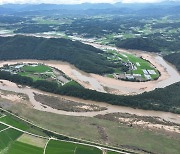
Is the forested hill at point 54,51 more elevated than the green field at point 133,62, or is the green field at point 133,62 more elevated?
the forested hill at point 54,51

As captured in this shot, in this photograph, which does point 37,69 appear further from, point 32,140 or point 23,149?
point 23,149

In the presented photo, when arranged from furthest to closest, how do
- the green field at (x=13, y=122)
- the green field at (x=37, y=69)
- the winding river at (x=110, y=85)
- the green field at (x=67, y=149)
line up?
the green field at (x=37, y=69)
the winding river at (x=110, y=85)
the green field at (x=13, y=122)
the green field at (x=67, y=149)

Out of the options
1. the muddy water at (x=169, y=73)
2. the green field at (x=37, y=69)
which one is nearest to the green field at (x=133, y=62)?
the muddy water at (x=169, y=73)

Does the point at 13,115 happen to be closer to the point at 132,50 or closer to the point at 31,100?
the point at 31,100

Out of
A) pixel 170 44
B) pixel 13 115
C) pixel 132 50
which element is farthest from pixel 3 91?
pixel 170 44

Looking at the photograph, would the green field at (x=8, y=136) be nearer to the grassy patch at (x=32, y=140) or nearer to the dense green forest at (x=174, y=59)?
the grassy patch at (x=32, y=140)

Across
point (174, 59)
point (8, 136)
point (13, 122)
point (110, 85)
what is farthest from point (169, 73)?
point (8, 136)

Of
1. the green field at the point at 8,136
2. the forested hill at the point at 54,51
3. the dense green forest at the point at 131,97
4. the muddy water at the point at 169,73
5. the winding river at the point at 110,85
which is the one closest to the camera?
the green field at the point at 8,136

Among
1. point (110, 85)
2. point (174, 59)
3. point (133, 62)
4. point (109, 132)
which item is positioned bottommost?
point (109, 132)
